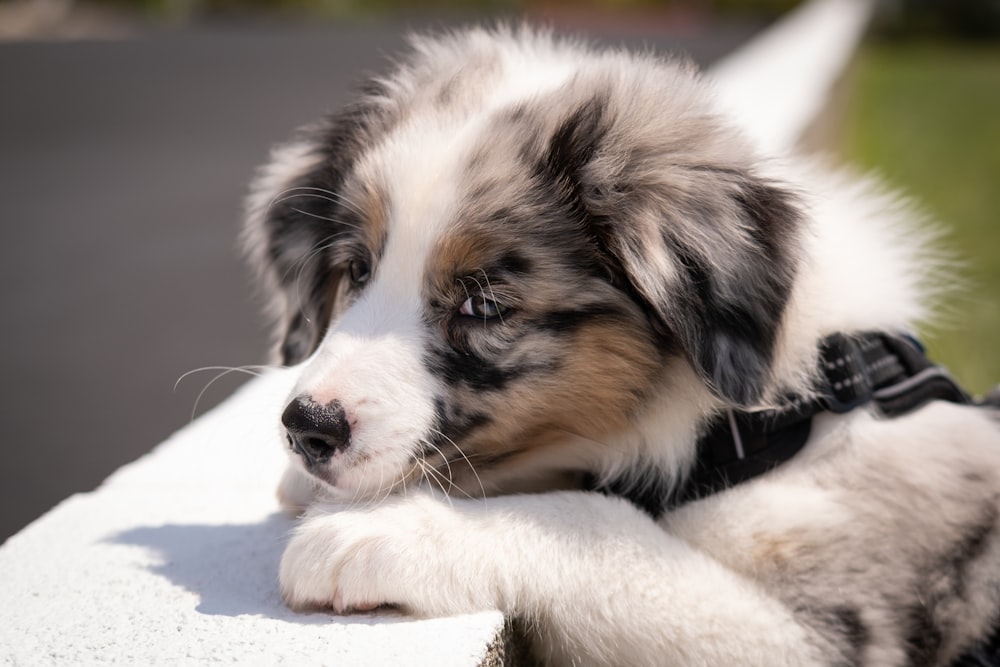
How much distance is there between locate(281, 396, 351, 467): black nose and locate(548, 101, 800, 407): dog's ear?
0.78 meters

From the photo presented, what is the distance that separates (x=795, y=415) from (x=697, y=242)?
0.52 m

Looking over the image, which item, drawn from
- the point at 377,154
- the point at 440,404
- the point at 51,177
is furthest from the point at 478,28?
the point at 51,177

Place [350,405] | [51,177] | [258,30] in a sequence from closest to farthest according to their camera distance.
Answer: [350,405], [51,177], [258,30]

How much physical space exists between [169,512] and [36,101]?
55.4ft

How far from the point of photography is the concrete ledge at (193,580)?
2484mm

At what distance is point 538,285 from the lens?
2914mm

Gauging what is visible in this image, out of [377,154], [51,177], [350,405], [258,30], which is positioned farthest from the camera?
[258,30]

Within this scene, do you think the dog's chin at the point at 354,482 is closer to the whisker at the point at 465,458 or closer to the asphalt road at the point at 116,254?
the whisker at the point at 465,458

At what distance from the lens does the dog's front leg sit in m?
2.65

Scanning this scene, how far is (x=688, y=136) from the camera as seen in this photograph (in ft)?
10.1

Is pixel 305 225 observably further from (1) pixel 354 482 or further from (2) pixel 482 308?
(1) pixel 354 482

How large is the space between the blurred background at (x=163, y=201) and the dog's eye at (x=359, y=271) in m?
1.19

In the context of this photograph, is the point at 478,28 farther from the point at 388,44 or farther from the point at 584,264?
the point at 388,44

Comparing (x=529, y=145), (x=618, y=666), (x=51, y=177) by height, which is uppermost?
(x=529, y=145)
